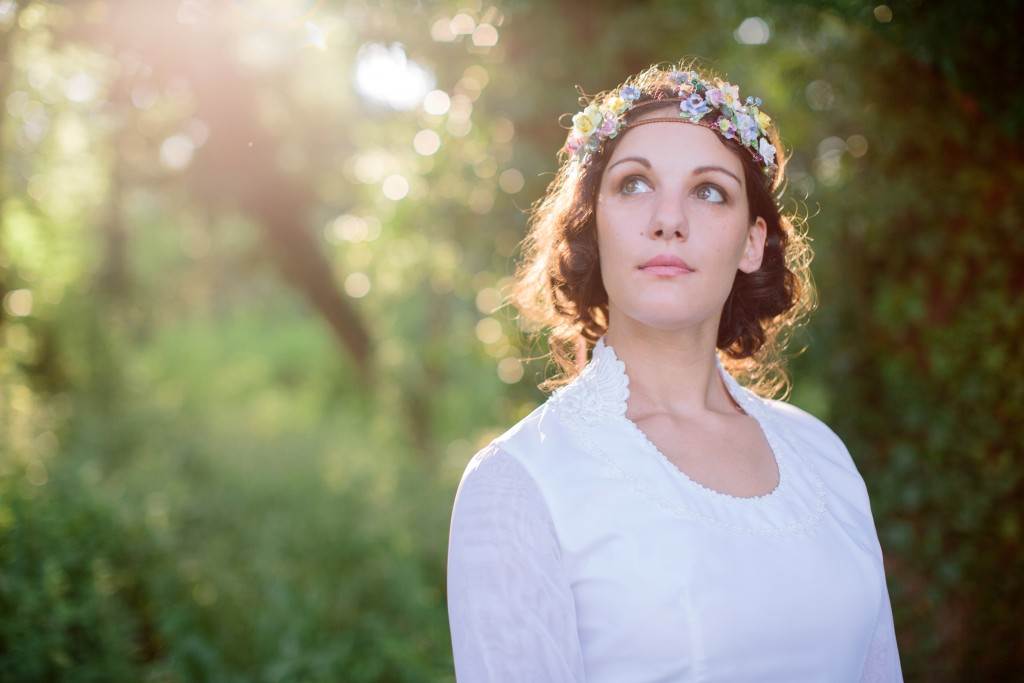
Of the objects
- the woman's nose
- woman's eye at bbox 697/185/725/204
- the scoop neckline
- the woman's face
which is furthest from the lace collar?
woman's eye at bbox 697/185/725/204

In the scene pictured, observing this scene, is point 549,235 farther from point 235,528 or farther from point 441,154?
point 235,528

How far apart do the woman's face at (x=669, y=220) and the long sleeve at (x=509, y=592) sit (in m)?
0.54

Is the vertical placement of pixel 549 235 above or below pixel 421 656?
above

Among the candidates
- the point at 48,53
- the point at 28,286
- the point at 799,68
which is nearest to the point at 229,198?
the point at 28,286

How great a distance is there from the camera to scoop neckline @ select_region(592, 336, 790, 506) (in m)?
1.77

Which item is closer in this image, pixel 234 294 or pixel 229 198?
pixel 229 198

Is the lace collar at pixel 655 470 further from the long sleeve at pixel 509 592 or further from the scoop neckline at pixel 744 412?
the long sleeve at pixel 509 592

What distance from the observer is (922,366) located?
3918 millimetres

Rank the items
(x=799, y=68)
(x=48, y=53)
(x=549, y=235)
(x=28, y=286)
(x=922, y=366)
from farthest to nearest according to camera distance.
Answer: (x=28, y=286), (x=48, y=53), (x=799, y=68), (x=922, y=366), (x=549, y=235)

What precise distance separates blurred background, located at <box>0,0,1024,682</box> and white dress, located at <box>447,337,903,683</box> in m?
0.92

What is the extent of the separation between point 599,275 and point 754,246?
0.42 meters

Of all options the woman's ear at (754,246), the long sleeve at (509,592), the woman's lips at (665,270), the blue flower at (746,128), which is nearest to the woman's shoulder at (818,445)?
the woman's ear at (754,246)

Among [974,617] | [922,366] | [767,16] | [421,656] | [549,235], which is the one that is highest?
[767,16]

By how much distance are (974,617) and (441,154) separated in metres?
3.54
